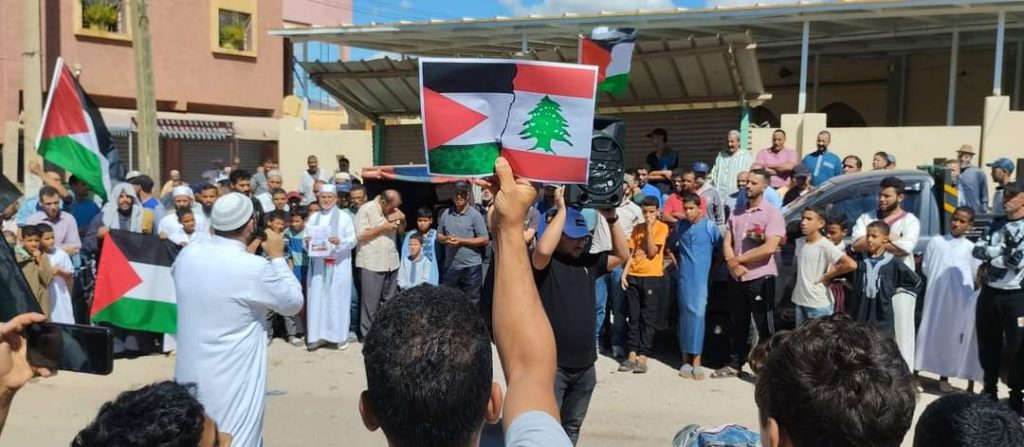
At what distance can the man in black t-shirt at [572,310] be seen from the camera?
4.62m

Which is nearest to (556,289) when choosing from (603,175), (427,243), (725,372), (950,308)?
(603,175)

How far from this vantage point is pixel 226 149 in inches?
1001

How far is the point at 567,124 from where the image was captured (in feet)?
10.7

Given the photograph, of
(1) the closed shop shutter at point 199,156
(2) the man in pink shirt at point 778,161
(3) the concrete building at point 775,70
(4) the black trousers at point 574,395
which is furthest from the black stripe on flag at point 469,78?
(1) the closed shop shutter at point 199,156

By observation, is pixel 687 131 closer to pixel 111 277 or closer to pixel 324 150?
pixel 324 150

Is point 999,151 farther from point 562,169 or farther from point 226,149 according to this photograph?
point 226,149

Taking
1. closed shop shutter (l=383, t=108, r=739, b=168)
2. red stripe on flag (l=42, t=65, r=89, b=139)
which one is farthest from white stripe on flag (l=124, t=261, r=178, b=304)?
closed shop shutter (l=383, t=108, r=739, b=168)

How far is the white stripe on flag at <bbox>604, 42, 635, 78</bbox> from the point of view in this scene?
4.77 meters

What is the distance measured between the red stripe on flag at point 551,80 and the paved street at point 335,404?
3.66 metres

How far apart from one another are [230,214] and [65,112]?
6515 mm

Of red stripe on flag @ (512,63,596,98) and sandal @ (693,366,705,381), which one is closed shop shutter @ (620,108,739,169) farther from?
red stripe on flag @ (512,63,596,98)

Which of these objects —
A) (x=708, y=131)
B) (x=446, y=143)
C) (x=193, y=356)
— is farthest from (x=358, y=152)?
(x=446, y=143)

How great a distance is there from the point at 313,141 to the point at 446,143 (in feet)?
51.9

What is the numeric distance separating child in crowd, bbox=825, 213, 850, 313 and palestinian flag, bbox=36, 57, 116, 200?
24.4 feet
